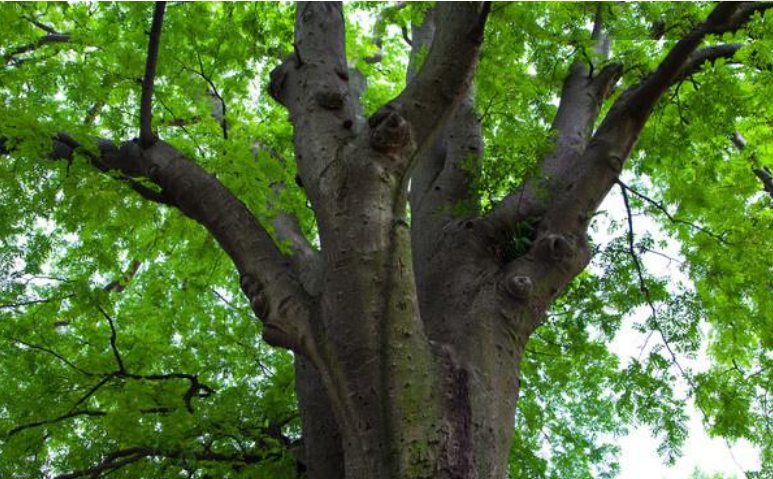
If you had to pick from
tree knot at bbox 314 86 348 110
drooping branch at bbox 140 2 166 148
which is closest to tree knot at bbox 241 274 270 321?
tree knot at bbox 314 86 348 110

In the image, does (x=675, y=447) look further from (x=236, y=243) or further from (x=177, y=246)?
(x=177, y=246)

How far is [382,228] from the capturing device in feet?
10.2

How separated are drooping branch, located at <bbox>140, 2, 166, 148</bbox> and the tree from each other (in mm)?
24

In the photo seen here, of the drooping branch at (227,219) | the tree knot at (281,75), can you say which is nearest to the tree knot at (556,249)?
the drooping branch at (227,219)

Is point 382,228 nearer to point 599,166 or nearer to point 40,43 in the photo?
point 599,166

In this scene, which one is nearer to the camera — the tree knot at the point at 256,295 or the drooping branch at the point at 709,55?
the tree knot at the point at 256,295

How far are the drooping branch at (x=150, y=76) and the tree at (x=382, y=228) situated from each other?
24mm

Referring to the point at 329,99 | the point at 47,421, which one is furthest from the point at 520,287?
the point at 47,421

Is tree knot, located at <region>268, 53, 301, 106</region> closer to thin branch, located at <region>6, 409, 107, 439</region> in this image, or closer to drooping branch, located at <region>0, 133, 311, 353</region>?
drooping branch, located at <region>0, 133, 311, 353</region>

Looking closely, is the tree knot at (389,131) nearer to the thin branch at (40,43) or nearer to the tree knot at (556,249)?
the tree knot at (556,249)

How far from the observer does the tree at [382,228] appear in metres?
3.13

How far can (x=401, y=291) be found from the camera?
3014 millimetres

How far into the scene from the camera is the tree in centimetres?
313

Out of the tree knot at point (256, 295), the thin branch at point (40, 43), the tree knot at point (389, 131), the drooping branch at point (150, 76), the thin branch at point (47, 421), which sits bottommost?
the tree knot at point (256, 295)
